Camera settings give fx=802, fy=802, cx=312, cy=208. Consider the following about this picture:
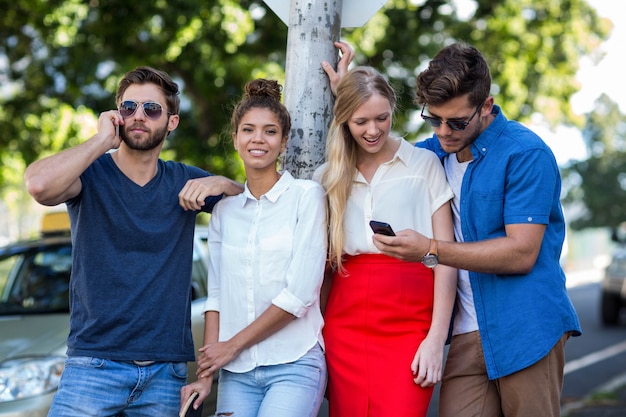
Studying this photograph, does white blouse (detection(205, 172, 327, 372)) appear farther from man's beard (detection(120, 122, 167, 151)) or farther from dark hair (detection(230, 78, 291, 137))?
man's beard (detection(120, 122, 167, 151))

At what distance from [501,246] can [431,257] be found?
293 millimetres

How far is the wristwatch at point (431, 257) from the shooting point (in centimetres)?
312

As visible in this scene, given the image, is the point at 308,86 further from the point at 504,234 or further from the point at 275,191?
the point at 504,234

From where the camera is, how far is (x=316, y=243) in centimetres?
328

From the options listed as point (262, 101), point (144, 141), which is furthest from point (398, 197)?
point (144, 141)

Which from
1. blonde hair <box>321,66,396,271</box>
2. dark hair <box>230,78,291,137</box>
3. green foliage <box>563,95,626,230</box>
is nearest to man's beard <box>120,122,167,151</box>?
dark hair <box>230,78,291,137</box>

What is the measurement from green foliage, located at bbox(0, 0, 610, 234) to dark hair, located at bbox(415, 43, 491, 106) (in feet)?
18.2

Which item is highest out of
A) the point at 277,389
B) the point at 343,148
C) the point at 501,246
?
the point at 343,148

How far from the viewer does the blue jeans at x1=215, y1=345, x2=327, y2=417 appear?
3170 millimetres

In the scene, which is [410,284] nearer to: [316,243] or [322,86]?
[316,243]

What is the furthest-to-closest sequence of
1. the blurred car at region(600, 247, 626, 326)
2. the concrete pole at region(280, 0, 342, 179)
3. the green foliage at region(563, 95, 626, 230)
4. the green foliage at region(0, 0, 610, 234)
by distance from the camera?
the green foliage at region(563, 95, 626, 230), the blurred car at region(600, 247, 626, 326), the green foliage at region(0, 0, 610, 234), the concrete pole at region(280, 0, 342, 179)

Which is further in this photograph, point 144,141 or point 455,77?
point 144,141

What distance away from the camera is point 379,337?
3.34 meters

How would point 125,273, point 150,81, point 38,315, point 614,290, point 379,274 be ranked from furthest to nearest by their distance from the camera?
point 614,290
point 38,315
point 150,81
point 379,274
point 125,273
